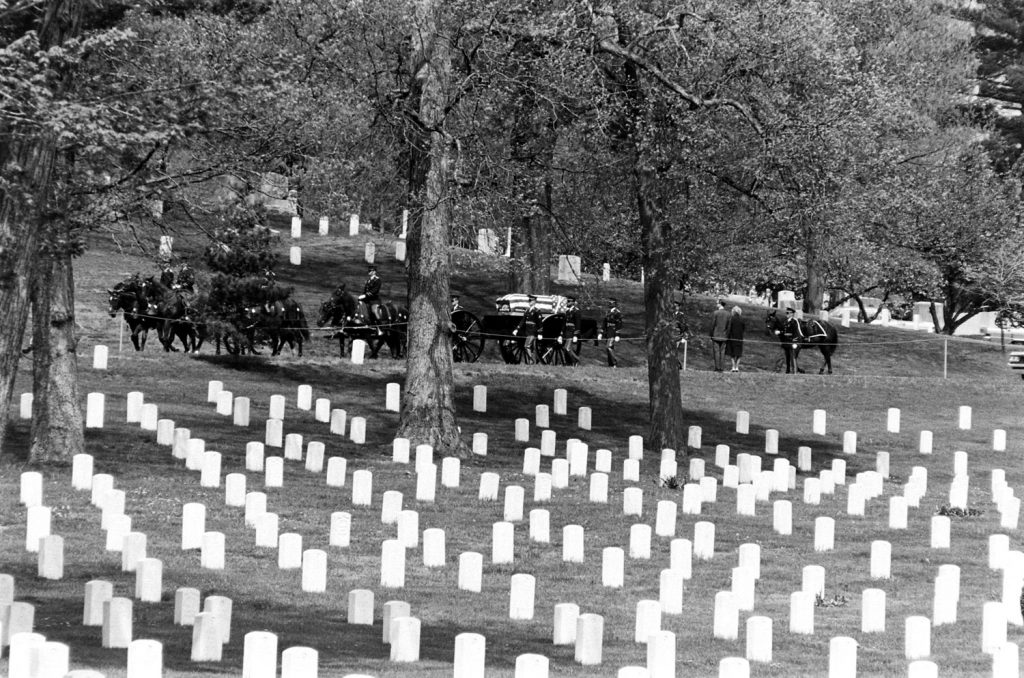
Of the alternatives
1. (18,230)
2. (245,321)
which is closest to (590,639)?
(18,230)

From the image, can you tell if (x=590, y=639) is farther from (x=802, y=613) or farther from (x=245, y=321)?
(x=245, y=321)

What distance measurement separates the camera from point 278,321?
107 feet

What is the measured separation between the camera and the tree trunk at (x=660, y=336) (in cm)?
2773

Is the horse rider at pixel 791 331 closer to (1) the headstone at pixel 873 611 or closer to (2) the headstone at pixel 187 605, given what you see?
(1) the headstone at pixel 873 611

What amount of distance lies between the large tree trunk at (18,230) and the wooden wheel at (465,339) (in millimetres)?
19665

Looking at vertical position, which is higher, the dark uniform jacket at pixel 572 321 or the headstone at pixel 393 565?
the dark uniform jacket at pixel 572 321

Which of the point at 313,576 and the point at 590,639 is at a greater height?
the point at 590,639

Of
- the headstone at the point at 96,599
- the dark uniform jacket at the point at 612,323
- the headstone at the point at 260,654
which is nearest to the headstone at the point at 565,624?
the headstone at the point at 96,599

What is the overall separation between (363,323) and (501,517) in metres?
13.3

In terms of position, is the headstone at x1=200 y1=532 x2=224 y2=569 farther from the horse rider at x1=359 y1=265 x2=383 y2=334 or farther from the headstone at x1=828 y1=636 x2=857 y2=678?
the horse rider at x1=359 y1=265 x2=383 y2=334

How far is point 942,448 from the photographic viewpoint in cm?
3184

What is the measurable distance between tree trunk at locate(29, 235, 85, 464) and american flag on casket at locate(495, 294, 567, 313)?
604 inches

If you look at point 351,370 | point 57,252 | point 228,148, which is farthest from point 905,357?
point 57,252

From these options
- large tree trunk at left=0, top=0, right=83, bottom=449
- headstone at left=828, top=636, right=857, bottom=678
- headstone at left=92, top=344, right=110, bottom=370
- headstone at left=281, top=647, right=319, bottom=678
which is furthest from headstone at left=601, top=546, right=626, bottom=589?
headstone at left=92, top=344, right=110, bottom=370
